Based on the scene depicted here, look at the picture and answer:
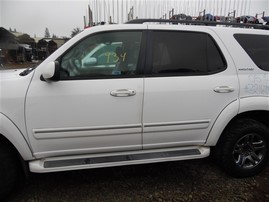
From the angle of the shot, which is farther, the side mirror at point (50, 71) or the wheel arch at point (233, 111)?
the wheel arch at point (233, 111)

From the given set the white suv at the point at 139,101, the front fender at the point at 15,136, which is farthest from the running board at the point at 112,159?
the front fender at the point at 15,136

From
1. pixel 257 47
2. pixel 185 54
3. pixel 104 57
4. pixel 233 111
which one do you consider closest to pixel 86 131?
pixel 104 57

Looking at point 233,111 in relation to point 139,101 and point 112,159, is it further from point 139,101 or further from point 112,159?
point 112,159

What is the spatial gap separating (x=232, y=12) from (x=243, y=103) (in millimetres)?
5155

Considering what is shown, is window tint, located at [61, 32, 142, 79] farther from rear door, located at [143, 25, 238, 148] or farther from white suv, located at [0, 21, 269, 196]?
rear door, located at [143, 25, 238, 148]

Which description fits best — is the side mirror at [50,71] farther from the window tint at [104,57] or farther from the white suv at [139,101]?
the window tint at [104,57]

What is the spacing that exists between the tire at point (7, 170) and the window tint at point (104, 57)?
0.98 metres

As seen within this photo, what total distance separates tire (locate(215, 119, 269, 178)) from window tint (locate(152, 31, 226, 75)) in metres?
0.82

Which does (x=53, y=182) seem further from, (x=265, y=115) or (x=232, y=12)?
(x=232, y=12)

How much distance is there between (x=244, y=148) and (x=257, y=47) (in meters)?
1.32

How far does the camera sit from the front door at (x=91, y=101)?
107 inches

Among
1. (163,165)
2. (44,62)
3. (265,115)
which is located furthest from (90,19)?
(265,115)

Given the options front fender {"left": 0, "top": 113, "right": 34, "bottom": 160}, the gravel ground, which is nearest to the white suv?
front fender {"left": 0, "top": 113, "right": 34, "bottom": 160}

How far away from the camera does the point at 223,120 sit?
10.5 feet
